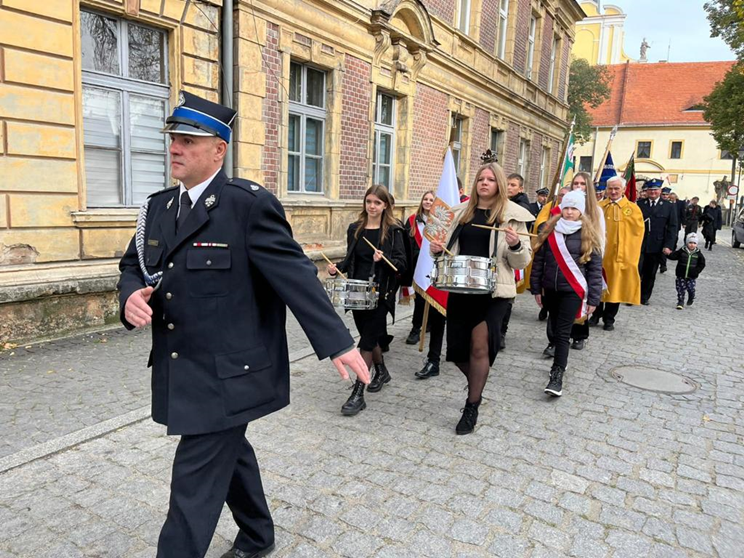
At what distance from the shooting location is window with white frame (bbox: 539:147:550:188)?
2380cm

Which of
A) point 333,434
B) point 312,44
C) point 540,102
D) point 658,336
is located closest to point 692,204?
point 540,102

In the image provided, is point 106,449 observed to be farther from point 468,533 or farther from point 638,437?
point 638,437

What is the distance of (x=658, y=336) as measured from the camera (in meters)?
7.93

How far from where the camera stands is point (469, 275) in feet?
13.8

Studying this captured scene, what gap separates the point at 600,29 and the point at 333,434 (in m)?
65.1

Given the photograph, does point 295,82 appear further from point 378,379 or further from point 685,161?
point 685,161

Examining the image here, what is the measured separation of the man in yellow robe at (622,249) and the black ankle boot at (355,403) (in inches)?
172

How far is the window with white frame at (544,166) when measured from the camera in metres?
23.8

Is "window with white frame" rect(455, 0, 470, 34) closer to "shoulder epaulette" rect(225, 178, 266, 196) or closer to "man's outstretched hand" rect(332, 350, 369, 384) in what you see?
"shoulder epaulette" rect(225, 178, 266, 196)

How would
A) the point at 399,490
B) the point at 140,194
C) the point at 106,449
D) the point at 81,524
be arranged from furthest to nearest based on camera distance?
the point at 140,194 → the point at 106,449 → the point at 399,490 → the point at 81,524

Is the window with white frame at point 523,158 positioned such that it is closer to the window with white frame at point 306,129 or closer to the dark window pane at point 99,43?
the window with white frame at point 306,129

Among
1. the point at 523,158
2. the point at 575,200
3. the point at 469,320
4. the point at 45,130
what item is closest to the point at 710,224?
the point at 523,158

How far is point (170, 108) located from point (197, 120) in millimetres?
6138

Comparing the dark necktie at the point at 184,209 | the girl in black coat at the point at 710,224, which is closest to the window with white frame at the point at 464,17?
the girl in black coat at the point at 710,224
